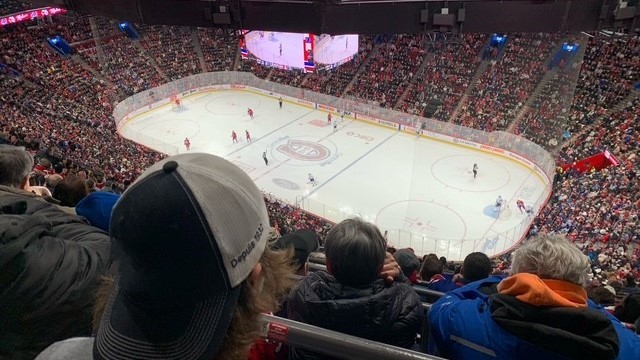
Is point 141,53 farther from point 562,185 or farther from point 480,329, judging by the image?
point 480,329

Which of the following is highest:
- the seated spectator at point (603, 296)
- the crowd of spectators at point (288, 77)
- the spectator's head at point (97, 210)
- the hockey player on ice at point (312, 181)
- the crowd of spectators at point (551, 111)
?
the spectator's head at point (97, 210)

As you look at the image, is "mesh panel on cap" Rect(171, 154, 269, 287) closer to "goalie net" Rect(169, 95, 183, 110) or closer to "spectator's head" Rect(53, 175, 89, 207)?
"spectator's head" Rect(53, 175, 89, 207)

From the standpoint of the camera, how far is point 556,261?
2.02 meters

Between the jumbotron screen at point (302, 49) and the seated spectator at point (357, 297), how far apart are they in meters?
23.0

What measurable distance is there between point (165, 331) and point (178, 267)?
143mm

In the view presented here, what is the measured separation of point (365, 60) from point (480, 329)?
29.4m

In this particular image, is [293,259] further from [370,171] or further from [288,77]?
[288,77]

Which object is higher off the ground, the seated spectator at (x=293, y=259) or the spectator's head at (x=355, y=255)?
the spectator's head at (x=355, y=255)

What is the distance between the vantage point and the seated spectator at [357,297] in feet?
6.54

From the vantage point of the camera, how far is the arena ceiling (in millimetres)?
8203

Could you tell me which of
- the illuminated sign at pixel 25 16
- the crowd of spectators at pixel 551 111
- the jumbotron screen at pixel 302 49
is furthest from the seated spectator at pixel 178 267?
the illuminated sign at pixel 25 16

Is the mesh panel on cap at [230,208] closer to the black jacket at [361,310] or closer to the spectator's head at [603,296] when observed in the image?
the black jacket at [361,310]

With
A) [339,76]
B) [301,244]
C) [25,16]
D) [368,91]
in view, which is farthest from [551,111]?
[25,16]

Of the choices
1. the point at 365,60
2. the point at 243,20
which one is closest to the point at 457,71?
the point at 365,60
